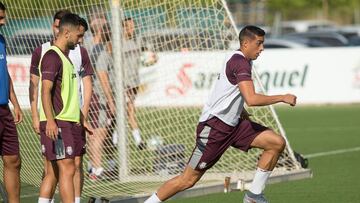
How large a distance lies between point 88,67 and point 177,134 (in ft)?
15.0

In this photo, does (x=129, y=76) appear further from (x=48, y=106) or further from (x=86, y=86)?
(x=48, y=106)

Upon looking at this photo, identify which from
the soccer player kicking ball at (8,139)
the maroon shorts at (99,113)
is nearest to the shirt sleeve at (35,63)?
the soccer player kicking ball at (8,139)

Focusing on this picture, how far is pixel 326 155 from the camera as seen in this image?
1641 cm

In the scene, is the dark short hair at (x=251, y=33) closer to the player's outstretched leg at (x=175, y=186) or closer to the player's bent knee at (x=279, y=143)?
the player's bent knee at (x=279, y=143)

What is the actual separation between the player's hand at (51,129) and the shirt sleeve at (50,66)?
0.36 meters

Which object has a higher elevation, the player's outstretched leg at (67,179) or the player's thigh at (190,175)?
the player's outstretched leg at (67,179)

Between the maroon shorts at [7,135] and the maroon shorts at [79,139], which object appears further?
the maroon shorts at [7,135]

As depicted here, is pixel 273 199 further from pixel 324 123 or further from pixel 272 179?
pixel 324 123

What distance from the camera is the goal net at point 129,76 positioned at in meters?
12.8

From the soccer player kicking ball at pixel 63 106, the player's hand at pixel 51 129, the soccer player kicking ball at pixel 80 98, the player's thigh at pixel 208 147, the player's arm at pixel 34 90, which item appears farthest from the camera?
the player's thigh at pixel 208 147

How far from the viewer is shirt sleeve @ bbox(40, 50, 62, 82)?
364 inches

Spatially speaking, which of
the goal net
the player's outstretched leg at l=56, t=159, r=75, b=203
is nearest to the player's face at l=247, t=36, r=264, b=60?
the player's outstretched leg at l=56, t=159, r=75, b=203

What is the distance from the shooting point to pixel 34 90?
10.0 meters

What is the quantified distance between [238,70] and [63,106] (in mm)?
1605
